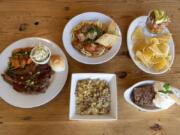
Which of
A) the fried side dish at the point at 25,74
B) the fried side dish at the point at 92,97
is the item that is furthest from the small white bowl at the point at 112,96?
the fried side dish at the point at 25,74

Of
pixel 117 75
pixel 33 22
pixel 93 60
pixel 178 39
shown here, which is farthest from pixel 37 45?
pixel 178 39

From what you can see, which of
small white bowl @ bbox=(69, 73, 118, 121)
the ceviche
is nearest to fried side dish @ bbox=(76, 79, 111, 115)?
small white bowl @ bbox=(69, 73, 118, 121)

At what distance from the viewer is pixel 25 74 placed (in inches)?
40.3

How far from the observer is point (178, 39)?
3.73ft

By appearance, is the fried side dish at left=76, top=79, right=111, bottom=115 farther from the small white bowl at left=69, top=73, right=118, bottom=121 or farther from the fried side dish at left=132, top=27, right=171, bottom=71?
the fried side dish at left=132, top=27, right=171, bottom=71

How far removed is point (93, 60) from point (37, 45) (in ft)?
0.83

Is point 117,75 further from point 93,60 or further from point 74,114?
point 74,114

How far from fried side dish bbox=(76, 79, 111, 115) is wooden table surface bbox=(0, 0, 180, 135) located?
54mm

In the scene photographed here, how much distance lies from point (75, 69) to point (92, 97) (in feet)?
0.50

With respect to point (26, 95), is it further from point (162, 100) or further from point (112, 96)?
point (162, 100)

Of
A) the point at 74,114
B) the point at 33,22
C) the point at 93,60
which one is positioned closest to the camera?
the point at 74,114

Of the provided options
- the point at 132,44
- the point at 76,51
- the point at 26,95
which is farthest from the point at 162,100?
the point at 26,95

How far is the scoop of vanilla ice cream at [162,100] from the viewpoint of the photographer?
2.94ft

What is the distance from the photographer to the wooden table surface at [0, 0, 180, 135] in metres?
0.96
